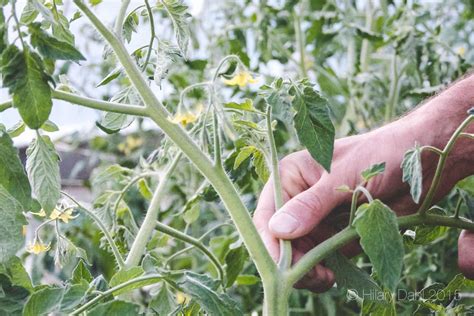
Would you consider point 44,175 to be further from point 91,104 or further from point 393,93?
point 393,93

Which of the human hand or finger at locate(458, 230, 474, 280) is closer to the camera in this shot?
the human hand

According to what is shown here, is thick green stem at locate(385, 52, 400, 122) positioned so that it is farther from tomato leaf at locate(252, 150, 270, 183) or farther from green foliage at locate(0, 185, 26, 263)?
green foliage at locate(0, 185, 26, 263)

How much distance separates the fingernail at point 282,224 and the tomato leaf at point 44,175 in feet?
0.83

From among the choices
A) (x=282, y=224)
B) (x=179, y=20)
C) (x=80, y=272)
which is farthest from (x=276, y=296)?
(x=179, y=20)

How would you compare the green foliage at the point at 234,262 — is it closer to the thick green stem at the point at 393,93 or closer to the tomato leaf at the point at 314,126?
the tomato leaf at the point at 314,126

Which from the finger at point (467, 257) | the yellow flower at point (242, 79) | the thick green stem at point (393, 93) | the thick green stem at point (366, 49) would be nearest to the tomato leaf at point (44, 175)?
the yellow flower at point (242, 79)

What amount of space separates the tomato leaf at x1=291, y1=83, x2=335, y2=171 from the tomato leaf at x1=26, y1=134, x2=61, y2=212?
0.23 metres

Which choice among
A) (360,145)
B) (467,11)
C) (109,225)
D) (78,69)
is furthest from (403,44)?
(78,69)

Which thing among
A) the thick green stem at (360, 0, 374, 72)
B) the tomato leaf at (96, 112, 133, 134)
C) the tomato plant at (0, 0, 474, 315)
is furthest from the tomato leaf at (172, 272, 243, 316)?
the thick green stem at (360, 0, 374, 72)

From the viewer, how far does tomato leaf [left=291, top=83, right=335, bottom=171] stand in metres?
0.80

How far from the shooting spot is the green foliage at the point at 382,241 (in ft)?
2.47

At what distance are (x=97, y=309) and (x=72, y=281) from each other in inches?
5.8

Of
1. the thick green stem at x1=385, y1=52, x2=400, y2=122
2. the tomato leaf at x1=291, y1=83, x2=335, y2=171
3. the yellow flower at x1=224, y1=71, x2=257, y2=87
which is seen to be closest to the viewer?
the tomato leaf at x1=291, y1=83, x2=335, y2=171

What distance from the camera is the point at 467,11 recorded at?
7.30 feet
